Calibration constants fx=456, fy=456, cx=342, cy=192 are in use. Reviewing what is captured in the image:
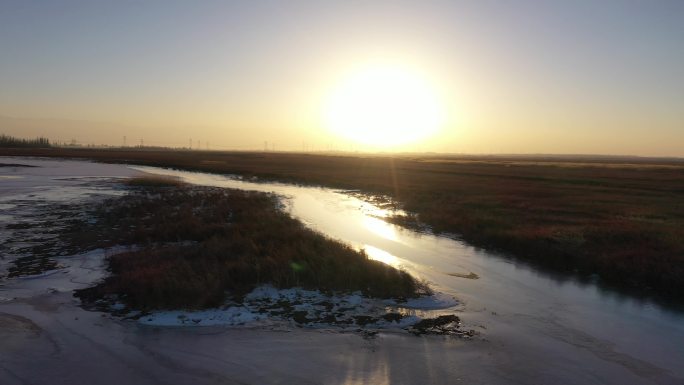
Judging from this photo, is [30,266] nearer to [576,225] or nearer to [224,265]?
[224,265]

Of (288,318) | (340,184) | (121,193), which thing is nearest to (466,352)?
(288,318)

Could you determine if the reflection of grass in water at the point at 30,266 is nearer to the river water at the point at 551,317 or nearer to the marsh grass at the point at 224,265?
the marsh grass at the point at 224,265

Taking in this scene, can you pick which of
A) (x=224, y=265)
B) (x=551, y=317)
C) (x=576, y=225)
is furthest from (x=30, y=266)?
(x=576, y=225)

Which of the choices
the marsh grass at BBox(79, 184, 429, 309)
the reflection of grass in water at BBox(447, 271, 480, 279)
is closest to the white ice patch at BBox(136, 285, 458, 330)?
the marsh grass at BBox(79, 184, 429, 309)

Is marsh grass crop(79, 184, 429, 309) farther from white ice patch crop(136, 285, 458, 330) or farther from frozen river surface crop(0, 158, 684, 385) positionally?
frozen river surface crop(0, 158, 684, 385)

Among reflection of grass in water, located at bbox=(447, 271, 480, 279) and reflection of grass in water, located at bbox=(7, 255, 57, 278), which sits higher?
reflection of grass in water, located at bbox=(7, 255, 57, 278)
